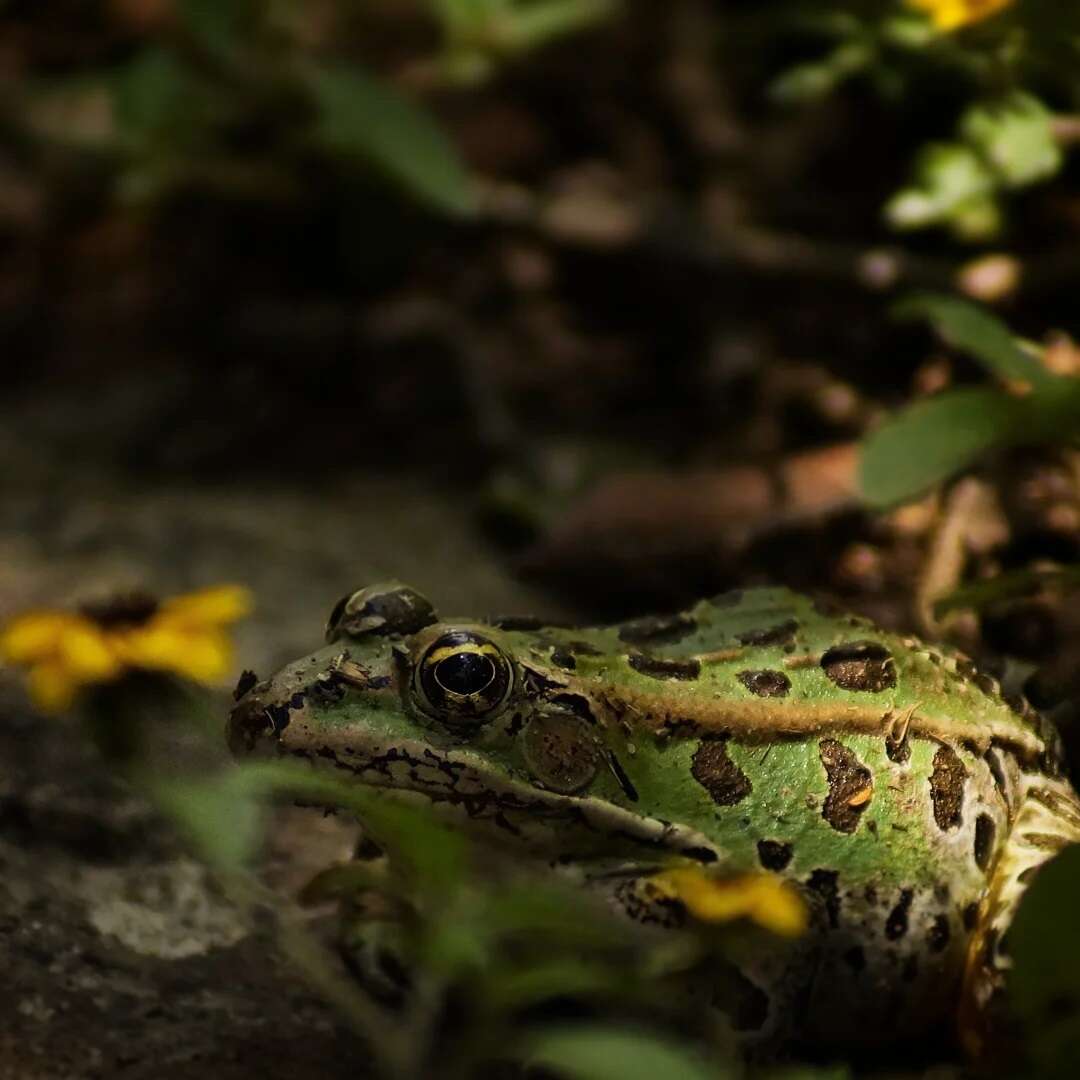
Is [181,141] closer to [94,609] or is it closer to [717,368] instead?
[717,368]

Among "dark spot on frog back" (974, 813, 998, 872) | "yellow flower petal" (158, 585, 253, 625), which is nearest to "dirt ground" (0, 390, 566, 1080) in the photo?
"yellow flower petal" (158, 585, 253, 625)

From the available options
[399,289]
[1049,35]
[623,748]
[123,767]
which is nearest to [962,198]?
[1049,35]

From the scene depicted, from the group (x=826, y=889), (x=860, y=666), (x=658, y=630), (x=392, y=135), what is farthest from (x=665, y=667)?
(x=392, y=135)

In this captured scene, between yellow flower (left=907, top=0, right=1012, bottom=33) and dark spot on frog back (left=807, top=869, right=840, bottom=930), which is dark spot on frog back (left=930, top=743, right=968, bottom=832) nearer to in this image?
dark spot on frog back (left=807, top=869, right=840, bottom=930)

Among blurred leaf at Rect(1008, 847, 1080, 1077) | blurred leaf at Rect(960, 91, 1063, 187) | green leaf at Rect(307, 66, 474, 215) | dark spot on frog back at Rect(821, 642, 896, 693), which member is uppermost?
green leaf at Rect(307, 66, 474, 215)

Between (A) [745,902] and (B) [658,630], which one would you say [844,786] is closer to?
(B) [658,630]

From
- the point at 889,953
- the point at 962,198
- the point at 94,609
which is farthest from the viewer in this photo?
the point at 962,198
